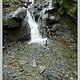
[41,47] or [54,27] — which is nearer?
[41,47]

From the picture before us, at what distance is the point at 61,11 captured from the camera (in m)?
2.14

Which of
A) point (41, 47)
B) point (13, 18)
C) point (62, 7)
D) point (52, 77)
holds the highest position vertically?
point (62, 7)

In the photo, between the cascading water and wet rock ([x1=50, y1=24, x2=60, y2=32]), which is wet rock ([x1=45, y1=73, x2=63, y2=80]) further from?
wet rock ([x1=50, y1=24, x2=60, y2=32])

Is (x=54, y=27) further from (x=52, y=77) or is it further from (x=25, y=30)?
(x=52, y=77)

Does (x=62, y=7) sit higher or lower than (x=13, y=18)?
higher

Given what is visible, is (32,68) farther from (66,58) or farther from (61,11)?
(61,11)

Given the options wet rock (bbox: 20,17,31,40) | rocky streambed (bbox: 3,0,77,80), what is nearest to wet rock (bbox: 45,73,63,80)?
rocky streambed (bbox: 3,0,77,80)

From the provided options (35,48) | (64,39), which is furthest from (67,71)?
(64,39)

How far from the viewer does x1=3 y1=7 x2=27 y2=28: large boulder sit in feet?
6.22

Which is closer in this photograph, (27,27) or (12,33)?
(12,33)

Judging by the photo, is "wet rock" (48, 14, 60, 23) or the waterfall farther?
"wet rock" (48, 14, 60, 23)

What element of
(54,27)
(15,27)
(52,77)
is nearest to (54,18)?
(54,27)

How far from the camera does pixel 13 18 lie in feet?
6.43

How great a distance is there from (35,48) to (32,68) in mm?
280
